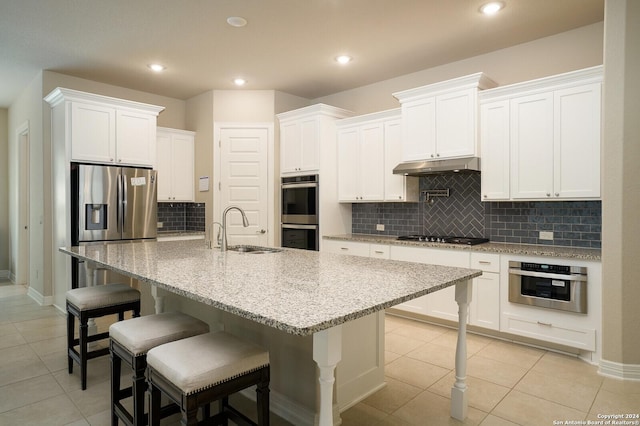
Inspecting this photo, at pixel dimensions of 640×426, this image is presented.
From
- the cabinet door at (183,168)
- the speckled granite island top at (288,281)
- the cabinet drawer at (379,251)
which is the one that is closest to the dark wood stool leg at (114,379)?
the speckled granite island top at (288,281)

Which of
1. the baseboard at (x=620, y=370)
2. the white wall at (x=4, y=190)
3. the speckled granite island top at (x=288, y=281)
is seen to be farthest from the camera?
the white wall at (x=4, y=190)

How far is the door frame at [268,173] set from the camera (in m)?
5.25

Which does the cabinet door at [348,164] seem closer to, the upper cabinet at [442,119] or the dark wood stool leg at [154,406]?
the upper cabinet at [442,119]

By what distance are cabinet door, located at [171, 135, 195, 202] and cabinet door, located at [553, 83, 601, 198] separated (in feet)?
14.8

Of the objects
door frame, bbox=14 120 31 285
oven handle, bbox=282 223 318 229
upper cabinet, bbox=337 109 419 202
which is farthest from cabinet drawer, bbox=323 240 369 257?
door frame, bbox=14 120 31 285

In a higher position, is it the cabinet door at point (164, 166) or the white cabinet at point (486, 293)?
the cabinet door at point (164, 166)

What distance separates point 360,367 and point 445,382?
741 millimetres

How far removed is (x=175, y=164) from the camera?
5488 millimetres

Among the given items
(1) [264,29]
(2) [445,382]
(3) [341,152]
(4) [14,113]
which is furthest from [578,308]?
(4) [14,113]

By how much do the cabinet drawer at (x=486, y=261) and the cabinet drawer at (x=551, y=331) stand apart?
42cm

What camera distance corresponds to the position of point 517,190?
3.54 metres

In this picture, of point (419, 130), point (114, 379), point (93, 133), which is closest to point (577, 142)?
point (419, 130)

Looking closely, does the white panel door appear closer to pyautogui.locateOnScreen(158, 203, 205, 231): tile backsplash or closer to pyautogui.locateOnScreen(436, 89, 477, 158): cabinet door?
pyautogui.locateOnScreen(158, 203, 205, 231): tile backsplash

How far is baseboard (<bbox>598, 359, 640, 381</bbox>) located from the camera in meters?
2.70
